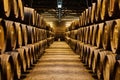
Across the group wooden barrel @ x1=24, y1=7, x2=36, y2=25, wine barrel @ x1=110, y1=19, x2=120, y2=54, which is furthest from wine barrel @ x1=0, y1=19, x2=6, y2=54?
wooden barrel @ x1=24, y1=7, x2=36, y2=25

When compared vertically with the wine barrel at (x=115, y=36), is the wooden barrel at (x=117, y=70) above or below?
below

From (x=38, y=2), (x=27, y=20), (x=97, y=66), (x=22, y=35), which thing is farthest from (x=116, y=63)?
(x=38, y=2)

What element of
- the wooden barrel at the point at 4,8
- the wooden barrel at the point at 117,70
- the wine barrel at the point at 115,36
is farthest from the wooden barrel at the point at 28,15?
the wooden barrel at the point at 117,70

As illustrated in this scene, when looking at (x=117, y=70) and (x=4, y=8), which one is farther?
(x=4, y=8)

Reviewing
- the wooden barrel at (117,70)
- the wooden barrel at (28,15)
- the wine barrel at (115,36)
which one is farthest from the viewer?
the wooden barrel at (28,15)

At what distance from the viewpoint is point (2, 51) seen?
4543 millimetres

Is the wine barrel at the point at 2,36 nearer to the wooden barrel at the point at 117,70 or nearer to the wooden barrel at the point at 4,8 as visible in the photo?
the wooden barrel at the point at 4,8

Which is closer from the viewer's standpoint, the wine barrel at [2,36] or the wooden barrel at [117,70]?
the wooden barrel at [117,70]

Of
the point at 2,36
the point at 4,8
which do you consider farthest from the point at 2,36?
the point at 4,8

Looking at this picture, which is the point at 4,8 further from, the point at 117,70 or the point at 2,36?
the point at 117,70

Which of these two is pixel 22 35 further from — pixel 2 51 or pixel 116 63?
pixel 116 63

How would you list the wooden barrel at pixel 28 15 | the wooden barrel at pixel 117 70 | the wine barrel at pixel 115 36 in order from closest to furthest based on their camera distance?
the wooden barrel at pixel 117 70
the wine barrel at pixel 115 36
the wooden barrel at pixel 28 15

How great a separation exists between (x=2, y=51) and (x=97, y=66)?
269 centimetres

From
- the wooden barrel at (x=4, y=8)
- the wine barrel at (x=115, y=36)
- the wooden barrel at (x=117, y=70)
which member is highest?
the wooden barrel at (x=4, y=8)
